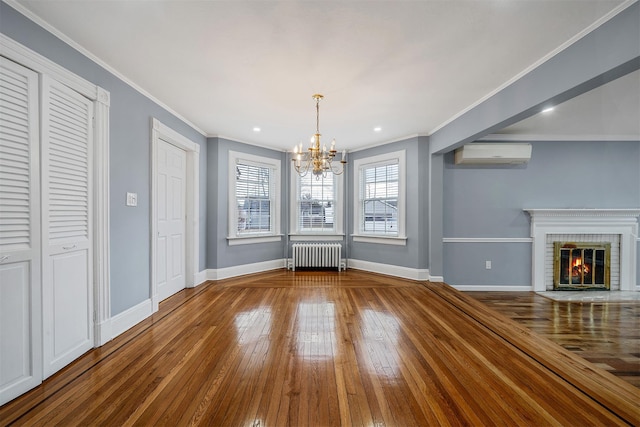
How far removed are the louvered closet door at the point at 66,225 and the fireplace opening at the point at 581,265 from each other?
6890 millimetres

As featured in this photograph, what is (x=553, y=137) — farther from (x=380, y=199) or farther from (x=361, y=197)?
(x=361, y=197)

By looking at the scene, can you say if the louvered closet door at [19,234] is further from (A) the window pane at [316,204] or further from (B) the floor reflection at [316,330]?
(A) the window pane at [316,204]

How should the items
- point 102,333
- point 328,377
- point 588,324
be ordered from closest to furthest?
point 328,377, point 102,333, point 588,324

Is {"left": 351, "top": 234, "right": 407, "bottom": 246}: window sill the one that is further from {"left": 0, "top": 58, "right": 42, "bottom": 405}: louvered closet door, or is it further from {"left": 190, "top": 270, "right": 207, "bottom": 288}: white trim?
{"left": 0, "top": 58, "right": 42, "bottom": 405}: louvered closet door

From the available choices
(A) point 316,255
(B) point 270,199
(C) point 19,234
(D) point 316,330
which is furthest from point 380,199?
(C) point 19,234

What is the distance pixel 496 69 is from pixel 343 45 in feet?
5.20

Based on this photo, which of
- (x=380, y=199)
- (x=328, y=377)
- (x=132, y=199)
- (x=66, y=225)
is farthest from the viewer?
(x=380, y=199)

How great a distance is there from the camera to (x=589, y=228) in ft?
16.0

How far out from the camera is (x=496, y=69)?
8.57 feet

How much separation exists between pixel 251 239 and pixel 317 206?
1.59 metres

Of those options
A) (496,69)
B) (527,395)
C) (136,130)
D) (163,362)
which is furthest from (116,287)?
(496,69)

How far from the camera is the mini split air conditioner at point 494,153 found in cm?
468

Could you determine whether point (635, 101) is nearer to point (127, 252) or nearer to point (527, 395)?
point (527, 395)

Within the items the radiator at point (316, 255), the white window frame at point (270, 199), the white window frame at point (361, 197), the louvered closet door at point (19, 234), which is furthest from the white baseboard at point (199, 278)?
the white window frame at point (361, 197)
